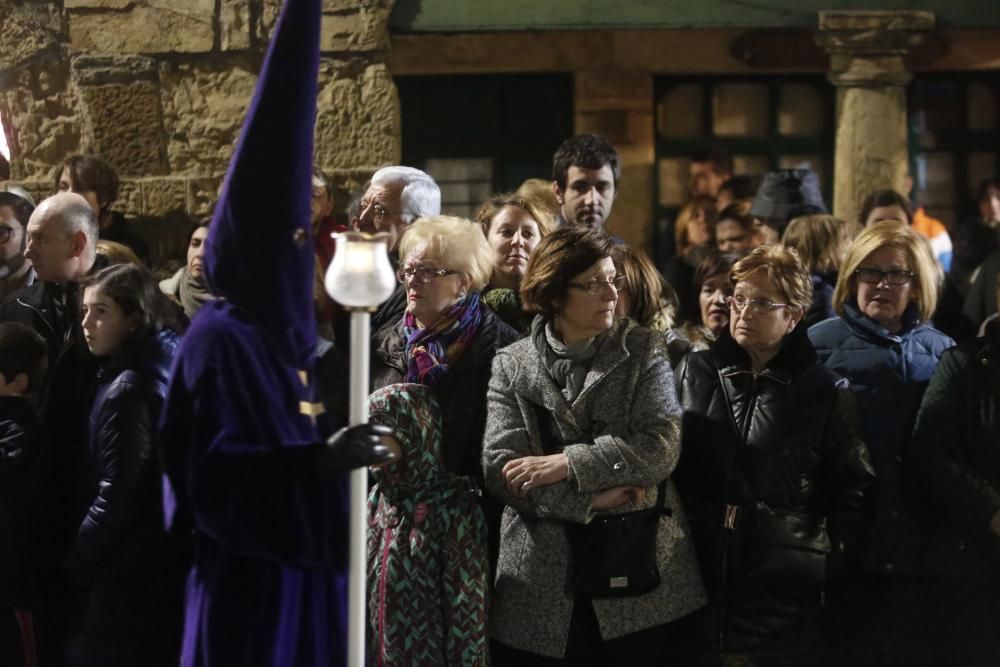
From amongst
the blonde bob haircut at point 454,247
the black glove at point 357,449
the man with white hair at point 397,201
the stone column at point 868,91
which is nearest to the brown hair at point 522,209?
the man with white hair at point 397,201

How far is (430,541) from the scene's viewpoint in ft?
14.4

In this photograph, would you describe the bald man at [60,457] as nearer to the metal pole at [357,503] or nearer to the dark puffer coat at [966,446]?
the metal pole at [357,503]

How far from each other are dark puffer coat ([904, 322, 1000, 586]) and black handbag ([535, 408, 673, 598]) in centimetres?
96

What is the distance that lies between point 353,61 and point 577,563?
3875 mm

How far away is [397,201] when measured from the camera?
5426mm

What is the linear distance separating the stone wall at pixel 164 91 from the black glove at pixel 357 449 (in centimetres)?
446

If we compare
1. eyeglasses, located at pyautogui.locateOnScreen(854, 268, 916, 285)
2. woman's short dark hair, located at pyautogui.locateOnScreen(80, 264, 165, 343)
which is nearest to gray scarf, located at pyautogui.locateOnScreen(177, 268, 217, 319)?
woman's short dark hair, located at pyautogui.locateOnScreen(80, 264, 165, 343)

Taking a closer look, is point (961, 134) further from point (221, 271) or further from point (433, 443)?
point (221, 271)

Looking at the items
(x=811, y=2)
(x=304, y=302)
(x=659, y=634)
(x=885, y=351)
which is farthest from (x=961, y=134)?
(x=304, y=302)

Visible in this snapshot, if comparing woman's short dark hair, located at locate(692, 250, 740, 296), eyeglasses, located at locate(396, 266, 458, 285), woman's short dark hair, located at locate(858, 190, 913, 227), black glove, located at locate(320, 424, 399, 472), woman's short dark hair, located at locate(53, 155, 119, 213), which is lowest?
black glove, located at locate(320, 424, 399, 472)

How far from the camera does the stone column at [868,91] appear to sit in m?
7.95

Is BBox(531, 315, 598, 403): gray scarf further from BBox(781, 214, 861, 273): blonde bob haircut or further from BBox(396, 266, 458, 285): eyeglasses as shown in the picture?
BBox(781, 214, 861, 273): blonde bob haircut

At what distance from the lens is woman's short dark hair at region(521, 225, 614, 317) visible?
4469mm

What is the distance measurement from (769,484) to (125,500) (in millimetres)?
1848
